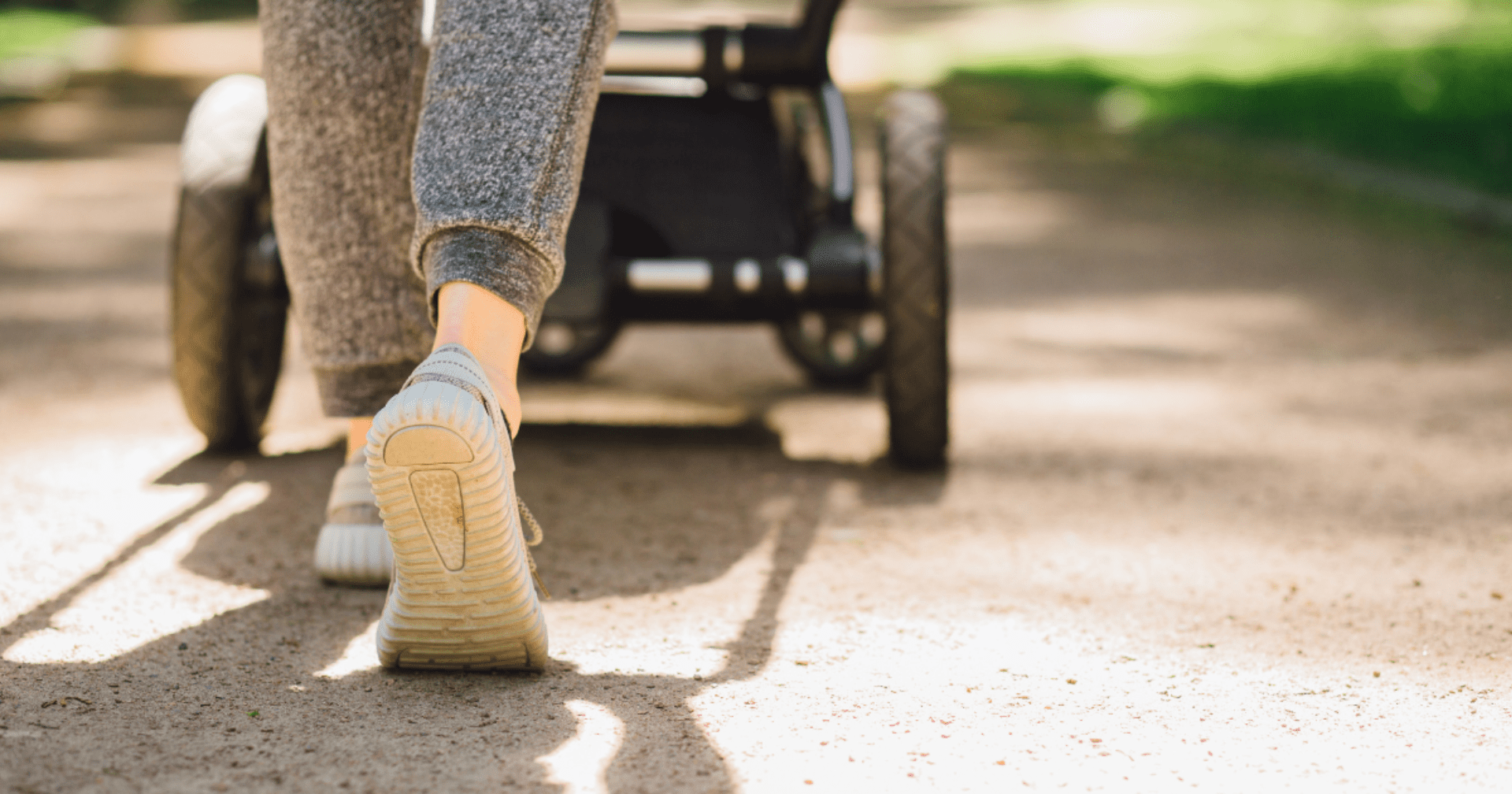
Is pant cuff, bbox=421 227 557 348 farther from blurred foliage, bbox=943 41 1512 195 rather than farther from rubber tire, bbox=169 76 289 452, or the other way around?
blurred foliage, bbox=943 41 1512 195

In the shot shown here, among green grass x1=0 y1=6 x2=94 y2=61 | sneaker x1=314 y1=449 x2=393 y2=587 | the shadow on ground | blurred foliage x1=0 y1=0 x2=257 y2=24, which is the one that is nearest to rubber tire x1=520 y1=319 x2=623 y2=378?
the shadow on ground

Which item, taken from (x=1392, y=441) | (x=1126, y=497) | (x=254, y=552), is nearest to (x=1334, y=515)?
(x=1126, y=497)

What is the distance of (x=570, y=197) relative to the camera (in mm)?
1487

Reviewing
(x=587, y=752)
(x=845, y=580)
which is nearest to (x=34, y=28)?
(x=845, y=580)

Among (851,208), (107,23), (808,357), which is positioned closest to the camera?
(851,208)

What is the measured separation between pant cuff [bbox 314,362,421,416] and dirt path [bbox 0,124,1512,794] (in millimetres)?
232

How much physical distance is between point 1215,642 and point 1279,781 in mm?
398

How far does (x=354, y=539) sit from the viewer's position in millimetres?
1851

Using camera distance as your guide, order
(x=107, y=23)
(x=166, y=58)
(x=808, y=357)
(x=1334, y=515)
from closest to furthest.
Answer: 1. (x=1334, y=515)
2. (x=808, y=357)
3. (x=166, y=58)
4. (x=107, y=23)

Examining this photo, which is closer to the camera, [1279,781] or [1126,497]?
[1279,781]

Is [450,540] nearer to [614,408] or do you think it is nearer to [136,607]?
[136,607]

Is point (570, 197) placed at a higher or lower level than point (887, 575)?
higher

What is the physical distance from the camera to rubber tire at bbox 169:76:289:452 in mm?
2371

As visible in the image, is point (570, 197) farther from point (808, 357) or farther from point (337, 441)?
point (808, 357)
